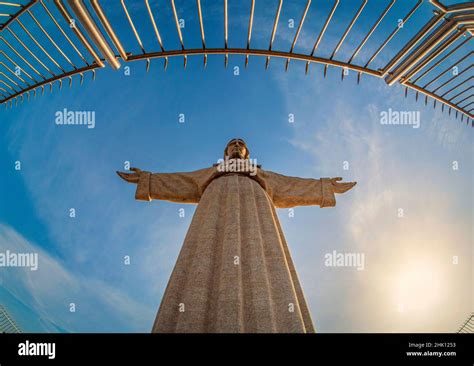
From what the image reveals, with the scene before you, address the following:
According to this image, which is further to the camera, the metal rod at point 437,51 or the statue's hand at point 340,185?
the statue's hand at point 340,185

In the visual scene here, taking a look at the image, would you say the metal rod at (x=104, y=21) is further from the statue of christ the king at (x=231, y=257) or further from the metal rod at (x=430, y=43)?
the metal rod at (x=430, y=43)

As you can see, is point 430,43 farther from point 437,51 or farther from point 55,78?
point 55,78
